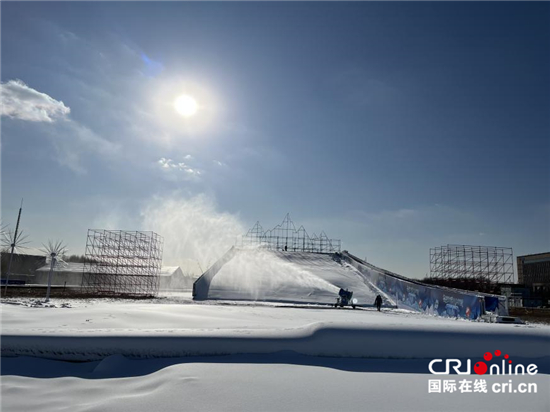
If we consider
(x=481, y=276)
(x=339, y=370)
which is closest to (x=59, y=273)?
(x=481, y=276)

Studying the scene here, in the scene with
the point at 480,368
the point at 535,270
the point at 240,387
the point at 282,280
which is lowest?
the point at 240,387

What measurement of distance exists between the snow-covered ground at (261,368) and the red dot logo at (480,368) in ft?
0.45

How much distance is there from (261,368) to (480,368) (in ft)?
10.0

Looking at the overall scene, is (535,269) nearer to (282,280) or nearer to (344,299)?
(282,280)

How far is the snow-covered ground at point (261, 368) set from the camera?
151 inches

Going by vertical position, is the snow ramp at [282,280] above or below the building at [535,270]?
below

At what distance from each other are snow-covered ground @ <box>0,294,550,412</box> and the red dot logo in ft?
0.45

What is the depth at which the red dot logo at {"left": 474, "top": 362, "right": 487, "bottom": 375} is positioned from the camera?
4.95 metres

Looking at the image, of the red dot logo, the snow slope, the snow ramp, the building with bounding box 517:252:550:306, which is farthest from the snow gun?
the building with bounding box 517:252:550:306

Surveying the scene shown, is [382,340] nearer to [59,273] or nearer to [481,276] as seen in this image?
[481,276]

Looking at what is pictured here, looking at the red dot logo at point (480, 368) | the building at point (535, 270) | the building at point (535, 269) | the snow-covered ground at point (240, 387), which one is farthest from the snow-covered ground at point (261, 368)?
the building at point (535, 269)

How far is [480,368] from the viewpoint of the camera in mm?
5012

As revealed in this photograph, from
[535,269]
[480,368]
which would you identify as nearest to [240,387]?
[480,368]

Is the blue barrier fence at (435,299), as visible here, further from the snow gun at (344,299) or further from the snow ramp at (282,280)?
the snow gun at (344,299)
